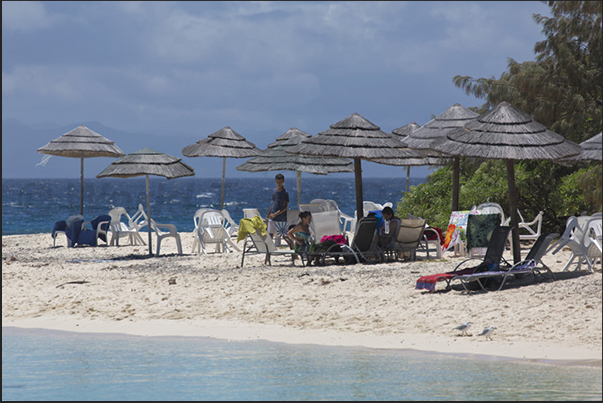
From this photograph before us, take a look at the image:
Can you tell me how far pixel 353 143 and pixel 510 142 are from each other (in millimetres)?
3108

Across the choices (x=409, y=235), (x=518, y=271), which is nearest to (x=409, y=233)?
(x=409, y=235)

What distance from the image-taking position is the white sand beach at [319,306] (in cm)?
762

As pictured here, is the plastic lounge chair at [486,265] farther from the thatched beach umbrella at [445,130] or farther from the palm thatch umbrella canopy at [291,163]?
the palm thatch umbrella canopy at [291,163]

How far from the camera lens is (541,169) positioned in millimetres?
16781

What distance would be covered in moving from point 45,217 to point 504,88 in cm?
3583

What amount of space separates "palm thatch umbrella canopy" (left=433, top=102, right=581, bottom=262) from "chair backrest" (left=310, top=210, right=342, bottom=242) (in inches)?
88.4

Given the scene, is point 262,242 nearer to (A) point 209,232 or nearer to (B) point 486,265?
(A) point 209,232

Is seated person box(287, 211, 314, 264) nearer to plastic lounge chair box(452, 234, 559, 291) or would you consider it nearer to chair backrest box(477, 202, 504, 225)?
plastic lounge chair box(452, 234, 559, 291)

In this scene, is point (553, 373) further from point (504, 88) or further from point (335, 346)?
point (504, 88)

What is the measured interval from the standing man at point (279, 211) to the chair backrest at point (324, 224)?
5.19 feet

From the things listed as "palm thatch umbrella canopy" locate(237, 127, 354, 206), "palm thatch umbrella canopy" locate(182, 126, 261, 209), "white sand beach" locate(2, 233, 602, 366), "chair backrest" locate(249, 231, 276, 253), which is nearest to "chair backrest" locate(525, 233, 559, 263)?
"white sand beach" locate(2, 233, 602, 366)

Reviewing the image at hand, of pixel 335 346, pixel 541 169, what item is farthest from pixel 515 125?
pixel 541 169

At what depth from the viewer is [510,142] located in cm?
984

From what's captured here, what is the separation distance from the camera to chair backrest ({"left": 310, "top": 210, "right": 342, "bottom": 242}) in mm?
11633
